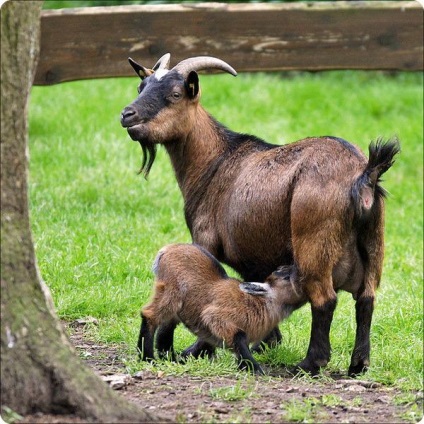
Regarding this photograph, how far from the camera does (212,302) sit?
19.9 feet

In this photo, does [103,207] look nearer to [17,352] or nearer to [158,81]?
[158,81]

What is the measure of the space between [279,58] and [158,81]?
11.1ft

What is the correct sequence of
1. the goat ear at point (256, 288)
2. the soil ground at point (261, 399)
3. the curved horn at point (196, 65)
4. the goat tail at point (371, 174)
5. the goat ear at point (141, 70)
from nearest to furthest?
the soil ground at point (261, 399) < the goat tail at point (371, 174) < the goat ear at point (256, 288) < the curved horn at point (196, 65) < the goat ear at point (141, 70)

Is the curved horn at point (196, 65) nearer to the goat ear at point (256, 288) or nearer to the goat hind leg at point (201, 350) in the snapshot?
the goat ear at point (256, 288)

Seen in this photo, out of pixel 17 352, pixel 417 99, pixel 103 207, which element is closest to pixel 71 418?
pixel 17 352

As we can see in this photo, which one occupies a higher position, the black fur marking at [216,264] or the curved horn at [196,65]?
the curved horn at [196,65]

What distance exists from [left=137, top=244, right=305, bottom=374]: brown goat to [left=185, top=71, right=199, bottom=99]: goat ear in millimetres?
1264

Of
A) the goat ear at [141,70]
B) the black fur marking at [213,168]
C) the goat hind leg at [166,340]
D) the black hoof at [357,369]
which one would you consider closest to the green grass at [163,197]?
the black hoof at [357,369]

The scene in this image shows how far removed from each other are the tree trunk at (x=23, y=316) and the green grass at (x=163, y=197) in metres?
1.41

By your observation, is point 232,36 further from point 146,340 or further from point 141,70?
point 146,340

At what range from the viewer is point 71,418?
14.6ft

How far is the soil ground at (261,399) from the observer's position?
4891 millimetres

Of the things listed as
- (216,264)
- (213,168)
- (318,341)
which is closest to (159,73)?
(213,168)

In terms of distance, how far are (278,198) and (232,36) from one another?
4.00m
